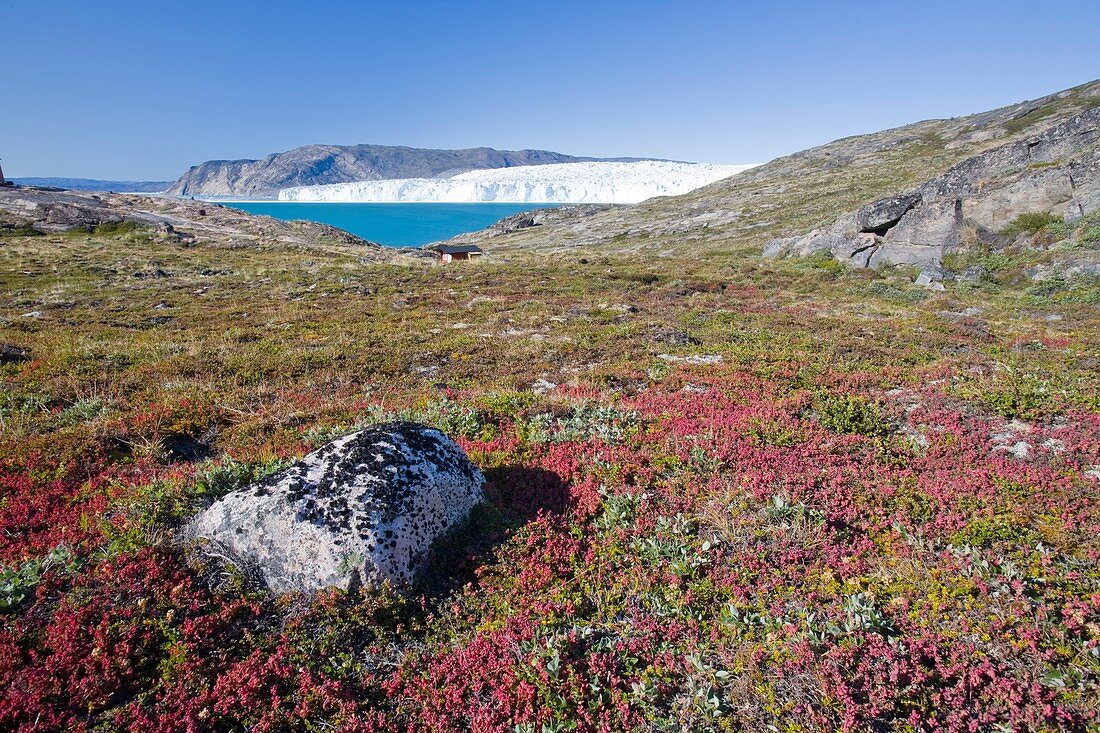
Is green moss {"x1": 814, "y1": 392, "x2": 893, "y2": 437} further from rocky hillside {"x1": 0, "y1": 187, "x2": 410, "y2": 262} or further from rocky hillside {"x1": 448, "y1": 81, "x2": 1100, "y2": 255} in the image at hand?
rocky hillside {"x1": 0, "y1": 187, "x2": 410, "y2": 262}

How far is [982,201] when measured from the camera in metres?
33.1

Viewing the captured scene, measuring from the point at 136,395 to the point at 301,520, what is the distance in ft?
27.2

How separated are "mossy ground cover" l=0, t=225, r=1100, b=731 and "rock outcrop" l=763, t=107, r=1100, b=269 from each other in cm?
2296

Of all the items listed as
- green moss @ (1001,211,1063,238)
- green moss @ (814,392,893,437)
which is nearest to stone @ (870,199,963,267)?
green moss @ (1001,211,1063,238)

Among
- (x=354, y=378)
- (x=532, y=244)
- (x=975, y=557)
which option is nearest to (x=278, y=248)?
(x=532, y=244)

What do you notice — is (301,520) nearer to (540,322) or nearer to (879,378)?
(879,378)

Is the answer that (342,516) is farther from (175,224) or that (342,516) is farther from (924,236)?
(175,224)

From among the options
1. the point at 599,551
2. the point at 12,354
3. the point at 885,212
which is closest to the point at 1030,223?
the point at 885,212

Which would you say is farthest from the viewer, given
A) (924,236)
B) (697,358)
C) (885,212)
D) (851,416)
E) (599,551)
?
(885,212)

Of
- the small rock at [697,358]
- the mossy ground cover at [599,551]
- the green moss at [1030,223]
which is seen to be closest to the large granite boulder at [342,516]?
the mossy ground cover at [599,551]

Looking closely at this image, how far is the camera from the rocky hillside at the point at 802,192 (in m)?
65.6

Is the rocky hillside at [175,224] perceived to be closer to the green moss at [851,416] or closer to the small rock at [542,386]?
the small rock at [542,386]

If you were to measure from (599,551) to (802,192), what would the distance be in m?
96.8

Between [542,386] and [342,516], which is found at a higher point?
[342,516]
